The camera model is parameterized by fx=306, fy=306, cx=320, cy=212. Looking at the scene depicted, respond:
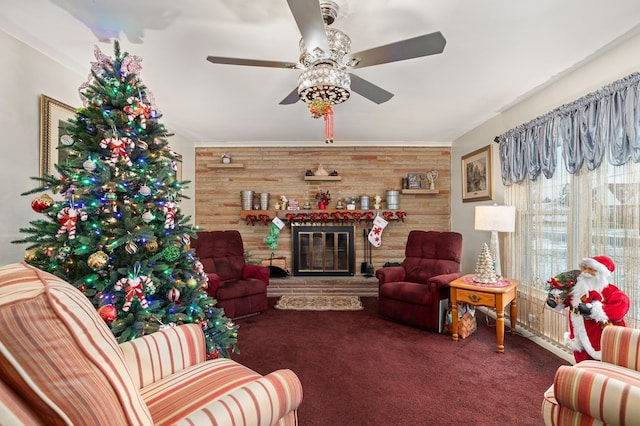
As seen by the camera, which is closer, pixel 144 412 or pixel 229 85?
pixel 144 412

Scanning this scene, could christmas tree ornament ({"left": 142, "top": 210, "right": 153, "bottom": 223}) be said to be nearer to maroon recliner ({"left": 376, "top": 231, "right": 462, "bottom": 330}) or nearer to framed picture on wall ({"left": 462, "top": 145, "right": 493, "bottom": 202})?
maroon recliner ({"left": 376, "top": 231, "right": 462, "bottom": 330})

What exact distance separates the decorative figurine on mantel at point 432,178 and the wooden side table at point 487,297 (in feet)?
7.63

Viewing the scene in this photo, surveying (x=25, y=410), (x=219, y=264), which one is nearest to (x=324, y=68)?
(x=25, y=410)

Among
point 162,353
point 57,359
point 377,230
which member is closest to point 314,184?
point 377,230

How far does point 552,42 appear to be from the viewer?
2160 millimetres

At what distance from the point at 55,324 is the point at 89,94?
1712 mm

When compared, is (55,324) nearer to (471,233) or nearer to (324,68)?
(324,68)

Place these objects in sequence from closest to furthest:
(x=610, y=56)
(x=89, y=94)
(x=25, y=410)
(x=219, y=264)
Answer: (x=25, y=410) < (x=89, y=94) < (x=610, y=56) < (x=219, y=264)

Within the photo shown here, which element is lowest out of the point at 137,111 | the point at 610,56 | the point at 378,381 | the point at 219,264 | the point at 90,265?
the point at 378,381

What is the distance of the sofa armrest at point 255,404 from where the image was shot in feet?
3.19

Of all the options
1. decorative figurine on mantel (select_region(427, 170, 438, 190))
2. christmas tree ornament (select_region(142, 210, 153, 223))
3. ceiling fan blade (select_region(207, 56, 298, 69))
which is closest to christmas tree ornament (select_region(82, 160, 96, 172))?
christmas tree ornament (select_region(142, 210, 153, 223))

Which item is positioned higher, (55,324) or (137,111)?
(137,111)

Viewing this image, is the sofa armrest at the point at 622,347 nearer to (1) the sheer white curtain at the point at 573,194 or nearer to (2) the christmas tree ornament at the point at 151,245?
(1) the sheer white curtain at the point at 573,194

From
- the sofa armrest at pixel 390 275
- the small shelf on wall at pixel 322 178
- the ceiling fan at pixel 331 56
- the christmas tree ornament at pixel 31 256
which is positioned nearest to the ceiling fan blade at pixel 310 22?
the ceiling fan at pixel 331 56
